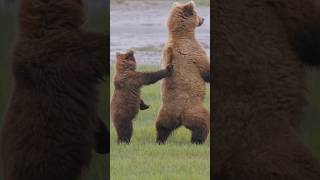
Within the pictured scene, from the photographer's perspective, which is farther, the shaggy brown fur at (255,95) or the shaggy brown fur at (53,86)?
the shaggy brown fur at (53,86)

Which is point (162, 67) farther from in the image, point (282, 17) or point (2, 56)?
point (2, 56)

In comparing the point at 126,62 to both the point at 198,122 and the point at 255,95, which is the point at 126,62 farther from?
the point at 255,95

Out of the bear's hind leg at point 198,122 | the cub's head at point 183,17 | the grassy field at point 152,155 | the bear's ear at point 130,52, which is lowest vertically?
the grassy field at point 152,155

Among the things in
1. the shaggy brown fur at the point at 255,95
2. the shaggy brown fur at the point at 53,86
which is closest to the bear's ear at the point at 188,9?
the shaggy brown fur at the point at 255,95

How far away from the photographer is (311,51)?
2199 mm

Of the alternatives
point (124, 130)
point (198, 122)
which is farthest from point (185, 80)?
point (124, 130)

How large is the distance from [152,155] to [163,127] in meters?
0.09

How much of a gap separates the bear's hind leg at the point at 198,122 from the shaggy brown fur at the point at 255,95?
10 centimetres

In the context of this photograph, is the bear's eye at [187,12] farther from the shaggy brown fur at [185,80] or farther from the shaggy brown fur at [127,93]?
the shaggy brown fur at [127,93]

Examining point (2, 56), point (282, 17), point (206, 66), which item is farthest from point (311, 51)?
Result: point (2, 56)

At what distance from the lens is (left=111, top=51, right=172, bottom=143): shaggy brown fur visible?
7.39ft

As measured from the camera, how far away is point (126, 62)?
2.23 metres

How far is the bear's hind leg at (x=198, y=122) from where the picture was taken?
7.35 ft

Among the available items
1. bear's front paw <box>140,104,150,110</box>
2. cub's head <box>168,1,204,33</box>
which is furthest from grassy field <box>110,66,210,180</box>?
cub's head <box>168,1,204,33</box>
